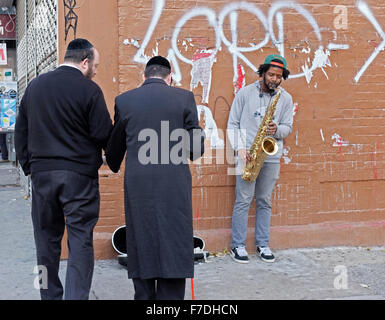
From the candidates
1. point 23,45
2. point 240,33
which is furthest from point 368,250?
point 23,45

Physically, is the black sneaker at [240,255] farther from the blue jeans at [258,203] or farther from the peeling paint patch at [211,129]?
the peeling paint patch at [211,129]

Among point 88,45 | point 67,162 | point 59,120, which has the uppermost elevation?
point 88,45

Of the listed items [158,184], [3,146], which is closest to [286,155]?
[158,184]

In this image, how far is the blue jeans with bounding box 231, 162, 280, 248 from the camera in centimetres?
567

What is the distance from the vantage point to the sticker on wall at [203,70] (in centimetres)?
580

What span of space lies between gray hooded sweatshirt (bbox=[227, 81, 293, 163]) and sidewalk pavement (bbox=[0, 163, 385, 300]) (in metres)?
1.13

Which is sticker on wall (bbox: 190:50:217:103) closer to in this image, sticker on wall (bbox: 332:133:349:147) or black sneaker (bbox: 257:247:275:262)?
sticker on wall (bbox: 332:133:349:147)

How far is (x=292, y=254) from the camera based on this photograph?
5906 millimetres

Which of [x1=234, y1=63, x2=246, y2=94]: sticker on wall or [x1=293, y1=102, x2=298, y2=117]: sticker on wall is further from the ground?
[x1=234, y1=63, x2=246, y2=94]: sticker on wall

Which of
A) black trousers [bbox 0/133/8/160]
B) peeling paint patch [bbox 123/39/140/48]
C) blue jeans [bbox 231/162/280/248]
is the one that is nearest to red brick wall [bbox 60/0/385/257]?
peeling paint patch [bbox 123/39/140/48]

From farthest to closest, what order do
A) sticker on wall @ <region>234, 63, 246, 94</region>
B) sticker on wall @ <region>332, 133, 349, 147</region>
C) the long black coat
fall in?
1. sticker on wall @ <region>332, 133, 349, 147</region>
2. sticker on wall @ <region>234, 63, 246, 94</region>
3. the long black coat

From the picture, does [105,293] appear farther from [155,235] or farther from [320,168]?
[320,168]

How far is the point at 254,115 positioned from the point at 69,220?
2.48 m
